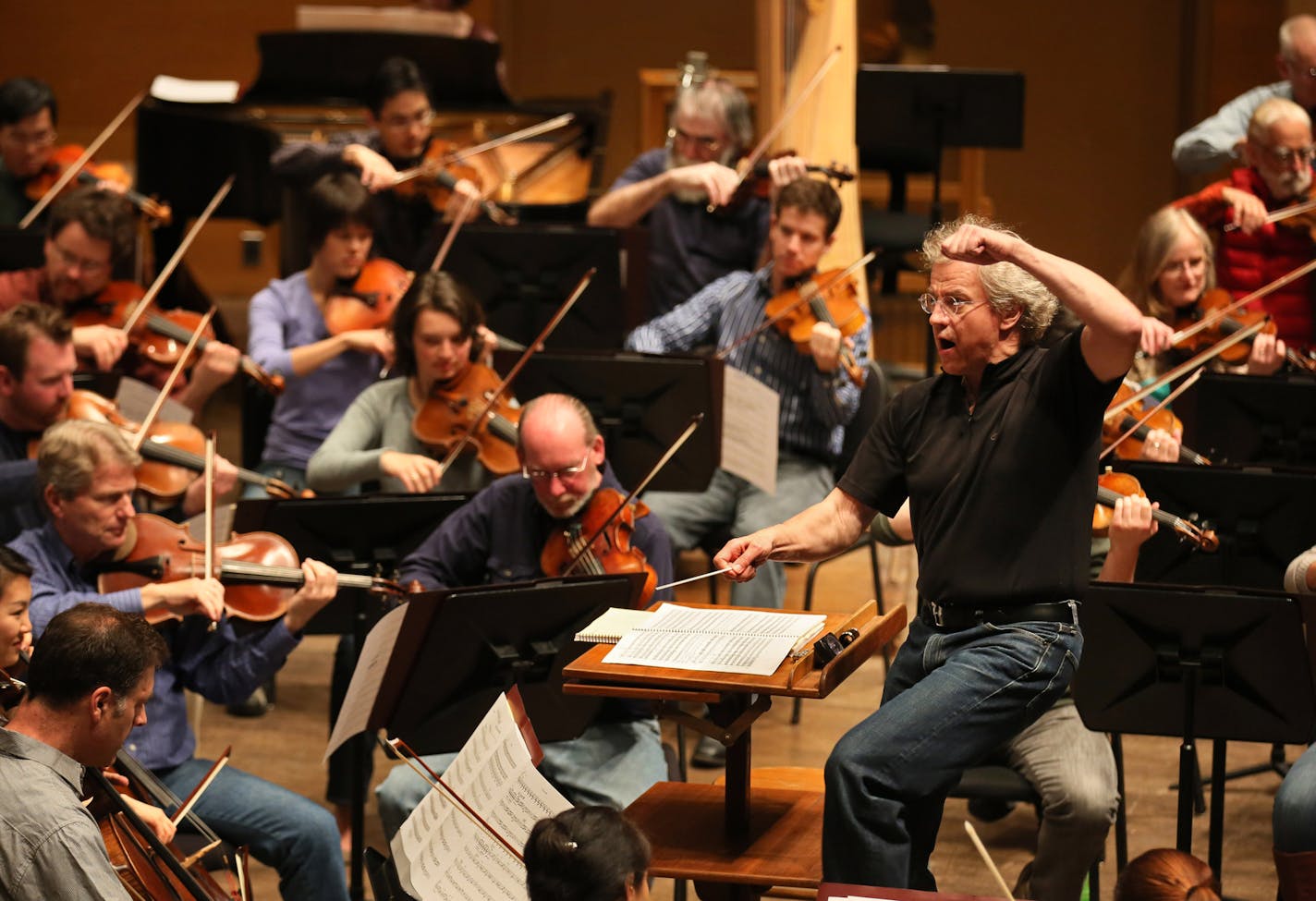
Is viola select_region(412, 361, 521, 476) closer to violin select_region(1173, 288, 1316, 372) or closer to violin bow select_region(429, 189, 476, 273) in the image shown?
violin bow select_region(429, 189, 476, 273)

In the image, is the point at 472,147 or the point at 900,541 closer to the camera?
the point at 900,541

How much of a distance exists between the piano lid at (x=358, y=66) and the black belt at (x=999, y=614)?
4552 millimetres

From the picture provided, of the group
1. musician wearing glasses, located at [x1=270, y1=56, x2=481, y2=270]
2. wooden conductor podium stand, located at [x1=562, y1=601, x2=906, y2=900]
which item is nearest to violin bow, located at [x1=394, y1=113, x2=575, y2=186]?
musician wearing glasses, located at [x1=270, y1=56, x2=481, y2=270]

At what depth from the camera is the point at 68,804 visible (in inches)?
100

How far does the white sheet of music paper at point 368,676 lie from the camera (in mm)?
3133

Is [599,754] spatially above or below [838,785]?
below

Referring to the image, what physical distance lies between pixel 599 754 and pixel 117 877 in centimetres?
127

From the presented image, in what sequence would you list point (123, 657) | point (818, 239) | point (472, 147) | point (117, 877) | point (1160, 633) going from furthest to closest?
point (472, 147) < point (818, 239) < point (1160, 633) < point (123, 657) < point (117, 877)

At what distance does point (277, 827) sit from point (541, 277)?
205 centimetres

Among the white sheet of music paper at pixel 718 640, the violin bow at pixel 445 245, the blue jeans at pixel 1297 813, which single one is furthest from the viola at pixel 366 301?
the blue jeans at pixel 1297 813

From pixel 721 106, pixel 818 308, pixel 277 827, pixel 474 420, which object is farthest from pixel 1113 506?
pixel 721 106

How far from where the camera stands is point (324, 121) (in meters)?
6.95

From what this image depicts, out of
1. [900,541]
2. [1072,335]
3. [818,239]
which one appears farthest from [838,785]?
[818,239]

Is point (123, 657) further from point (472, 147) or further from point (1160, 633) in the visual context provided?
point (472, 147)
